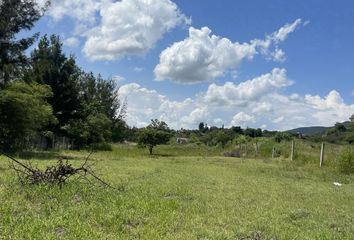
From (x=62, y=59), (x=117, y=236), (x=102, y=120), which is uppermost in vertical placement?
(x=62, y=59)

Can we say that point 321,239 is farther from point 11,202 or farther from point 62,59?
point 62,59

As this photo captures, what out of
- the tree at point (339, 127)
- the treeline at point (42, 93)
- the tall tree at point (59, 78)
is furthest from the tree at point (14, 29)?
the tree at point (339, 127)

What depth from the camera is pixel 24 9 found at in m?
34.8

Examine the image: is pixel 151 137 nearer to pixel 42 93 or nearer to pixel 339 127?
pixel 42 93

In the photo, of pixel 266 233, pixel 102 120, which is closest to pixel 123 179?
pixel 266 233

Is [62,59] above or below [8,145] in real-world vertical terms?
above

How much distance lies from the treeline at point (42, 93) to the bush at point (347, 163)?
62.1 ft

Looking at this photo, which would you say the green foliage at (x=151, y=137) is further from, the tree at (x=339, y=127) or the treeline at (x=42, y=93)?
the tree at (x=339, y=127)

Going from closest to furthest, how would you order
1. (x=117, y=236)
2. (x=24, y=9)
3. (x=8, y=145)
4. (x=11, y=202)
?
(x=117, y=236) < (x=11, y=202) < (x=8, y=145) < (x=24, y=9)

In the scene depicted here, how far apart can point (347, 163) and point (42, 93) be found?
81.2 ft

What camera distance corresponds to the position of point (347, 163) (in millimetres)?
25844

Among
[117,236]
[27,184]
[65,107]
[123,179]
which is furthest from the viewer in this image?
[65,107]

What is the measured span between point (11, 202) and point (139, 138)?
43996 mm

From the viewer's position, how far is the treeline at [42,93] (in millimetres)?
31266
